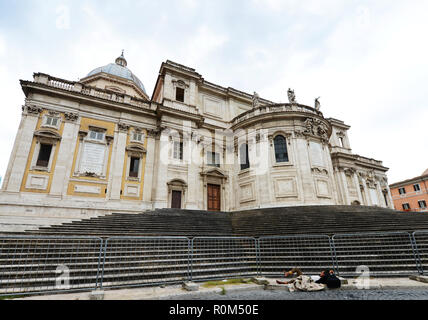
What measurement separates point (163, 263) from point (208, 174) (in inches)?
485

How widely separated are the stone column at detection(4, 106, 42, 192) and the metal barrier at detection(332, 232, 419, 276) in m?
17.1

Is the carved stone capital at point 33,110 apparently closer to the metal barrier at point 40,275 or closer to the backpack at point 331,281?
the metal barrier at point 40,275

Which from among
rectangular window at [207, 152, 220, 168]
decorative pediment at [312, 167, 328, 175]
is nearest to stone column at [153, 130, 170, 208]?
rectangular window at [207, 152, 220, 168]

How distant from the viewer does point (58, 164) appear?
46.6 ft

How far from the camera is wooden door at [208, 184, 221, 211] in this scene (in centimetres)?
1883

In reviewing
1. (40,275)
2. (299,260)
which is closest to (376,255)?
(299,260)

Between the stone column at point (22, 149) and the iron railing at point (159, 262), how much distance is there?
26.9ft

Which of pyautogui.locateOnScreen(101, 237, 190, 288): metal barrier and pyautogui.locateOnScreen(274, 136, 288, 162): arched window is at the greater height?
pyautogui.locateOnScreen(274, 136, 288, 162): arched window

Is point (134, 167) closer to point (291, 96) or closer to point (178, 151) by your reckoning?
point (178, 151)

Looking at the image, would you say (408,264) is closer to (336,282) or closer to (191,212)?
(336,282)

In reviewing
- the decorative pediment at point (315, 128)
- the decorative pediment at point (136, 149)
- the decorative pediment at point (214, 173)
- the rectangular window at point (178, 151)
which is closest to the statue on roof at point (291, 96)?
the decorative pediment at point (315, 128)

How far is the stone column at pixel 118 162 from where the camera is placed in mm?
15250

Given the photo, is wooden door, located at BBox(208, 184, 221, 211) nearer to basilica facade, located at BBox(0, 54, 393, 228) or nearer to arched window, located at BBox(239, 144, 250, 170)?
basilica facade, located at BBox(0, 54, 393, 228)
